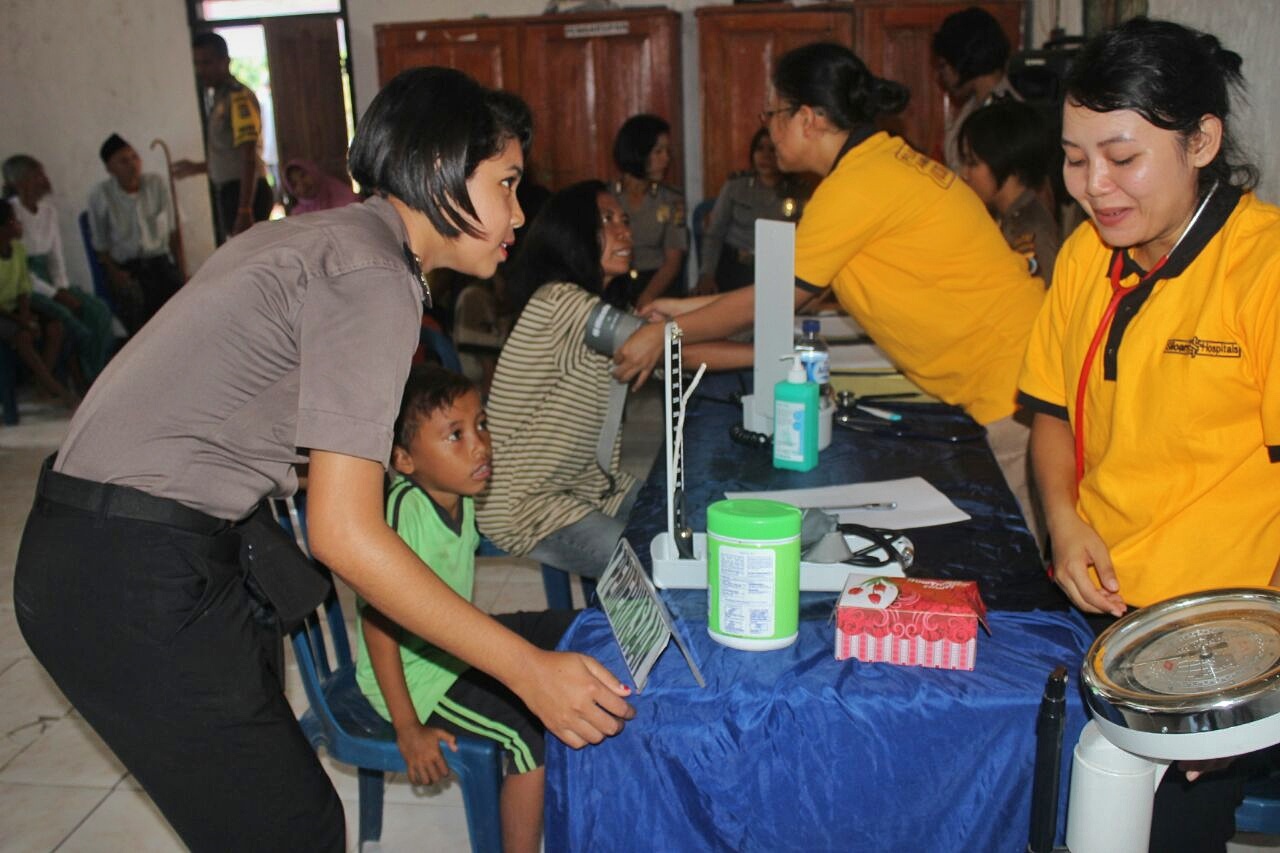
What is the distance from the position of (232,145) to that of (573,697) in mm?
6065

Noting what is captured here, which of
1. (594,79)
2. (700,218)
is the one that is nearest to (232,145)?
(594,79)

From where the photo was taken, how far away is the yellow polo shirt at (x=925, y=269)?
2184 mm

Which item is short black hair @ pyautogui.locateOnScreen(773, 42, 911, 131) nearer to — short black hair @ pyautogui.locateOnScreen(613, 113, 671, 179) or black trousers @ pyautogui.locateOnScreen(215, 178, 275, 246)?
short black hair @ pyautogui.locateOnScreen(613, 113, 671, 179)

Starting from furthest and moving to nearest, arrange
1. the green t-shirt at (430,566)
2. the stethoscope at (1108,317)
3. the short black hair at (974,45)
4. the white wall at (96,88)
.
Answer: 1. the white wall at (96,88)
2. the short black hair at (974,45)
3. the green t-shirt at (430,566)
4. the stethoscope at (1108,317)

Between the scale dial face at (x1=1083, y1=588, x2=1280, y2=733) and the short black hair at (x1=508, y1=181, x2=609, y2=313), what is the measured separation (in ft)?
4.94

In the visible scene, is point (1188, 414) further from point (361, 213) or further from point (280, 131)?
point (280, 131)

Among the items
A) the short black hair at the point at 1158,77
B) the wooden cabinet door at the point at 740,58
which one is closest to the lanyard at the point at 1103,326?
the short black hair at the point at 1158,77

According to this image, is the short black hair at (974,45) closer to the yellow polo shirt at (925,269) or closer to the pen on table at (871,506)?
the yellow polo shirt at (925,269)

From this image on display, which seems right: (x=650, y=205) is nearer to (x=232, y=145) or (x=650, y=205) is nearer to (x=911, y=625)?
(x=232, y=145)

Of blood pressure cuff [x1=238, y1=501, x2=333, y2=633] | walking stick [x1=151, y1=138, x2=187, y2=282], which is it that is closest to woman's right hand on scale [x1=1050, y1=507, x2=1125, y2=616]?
blood pressure cuff [x1=238, y1=501, x2=333, y2=633]

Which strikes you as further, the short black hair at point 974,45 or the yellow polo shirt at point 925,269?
the short black hair at point 974,45

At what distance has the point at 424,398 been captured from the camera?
1847mm

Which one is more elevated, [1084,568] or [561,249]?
[561,249]

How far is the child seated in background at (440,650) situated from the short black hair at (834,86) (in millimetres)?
955
